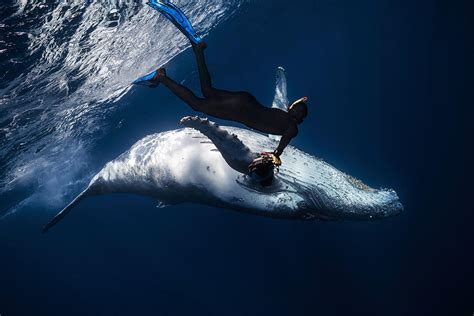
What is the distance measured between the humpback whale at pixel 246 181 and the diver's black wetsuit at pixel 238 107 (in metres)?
0.35

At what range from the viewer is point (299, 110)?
3504 millimetres

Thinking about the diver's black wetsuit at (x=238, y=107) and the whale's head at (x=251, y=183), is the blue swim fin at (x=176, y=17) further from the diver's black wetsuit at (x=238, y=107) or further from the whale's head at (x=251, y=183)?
the whale's head at (x=251, y=183)

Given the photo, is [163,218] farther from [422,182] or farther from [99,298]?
[422,182]

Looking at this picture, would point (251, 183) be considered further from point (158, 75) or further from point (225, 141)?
point (158, 75)

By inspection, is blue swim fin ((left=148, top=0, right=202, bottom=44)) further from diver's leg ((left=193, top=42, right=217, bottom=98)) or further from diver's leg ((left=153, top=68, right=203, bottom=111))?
diver's leg ((left=153, top=68, right=203, bottom=111))

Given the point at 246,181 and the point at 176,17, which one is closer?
the point at 176,17

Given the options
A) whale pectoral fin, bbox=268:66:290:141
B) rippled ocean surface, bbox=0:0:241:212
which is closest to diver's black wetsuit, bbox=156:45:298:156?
whale pectoral fin, bbox=268:66:290:141

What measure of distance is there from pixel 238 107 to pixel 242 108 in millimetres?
58

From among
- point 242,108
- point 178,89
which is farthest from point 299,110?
point 178,89

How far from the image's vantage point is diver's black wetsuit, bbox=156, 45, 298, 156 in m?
3.60

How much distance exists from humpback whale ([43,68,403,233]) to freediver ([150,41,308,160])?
0.37 meters

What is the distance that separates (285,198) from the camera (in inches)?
152

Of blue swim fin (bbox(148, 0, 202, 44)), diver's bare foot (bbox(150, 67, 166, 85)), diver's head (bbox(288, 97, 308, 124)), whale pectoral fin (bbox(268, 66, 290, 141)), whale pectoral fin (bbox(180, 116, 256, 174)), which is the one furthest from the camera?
whale pectoral fin (bbox(268, 66, 290, 141))

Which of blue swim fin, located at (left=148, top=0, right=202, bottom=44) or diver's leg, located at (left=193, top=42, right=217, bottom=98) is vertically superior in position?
blue swim fin, located at (left=148, top=0, right=202, bottom=44)
